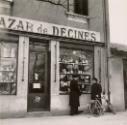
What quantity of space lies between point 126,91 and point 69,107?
403cm

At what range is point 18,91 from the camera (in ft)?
37.5

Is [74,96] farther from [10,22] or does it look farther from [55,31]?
[10,22]

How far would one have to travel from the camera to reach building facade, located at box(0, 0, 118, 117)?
11.4 m

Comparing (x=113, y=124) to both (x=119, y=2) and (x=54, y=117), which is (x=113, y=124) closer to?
(x=54, y=117)

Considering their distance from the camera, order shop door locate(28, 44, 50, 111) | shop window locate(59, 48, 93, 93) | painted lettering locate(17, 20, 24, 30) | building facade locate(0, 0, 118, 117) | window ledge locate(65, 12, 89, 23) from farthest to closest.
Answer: window ledge locate(65, 12, 89, 23) < shop window locate(59, 48, 93, 93) < shop door locate(28, 44, 50, 111) < painted lettering locate(17, 20, 24, 30) < building facade locate(0, 0, 118, 117)

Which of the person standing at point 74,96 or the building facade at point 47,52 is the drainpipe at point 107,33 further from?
the person standing at point 74,96

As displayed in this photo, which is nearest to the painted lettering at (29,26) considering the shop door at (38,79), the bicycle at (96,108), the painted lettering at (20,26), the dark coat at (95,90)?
the painted lettering at (20,26)

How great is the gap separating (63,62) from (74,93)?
1521 mm

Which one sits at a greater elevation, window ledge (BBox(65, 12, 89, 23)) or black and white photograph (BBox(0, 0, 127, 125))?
window ledge (BBox(65, 12, 89, 23))

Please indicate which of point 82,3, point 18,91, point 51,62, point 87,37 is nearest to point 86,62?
point 87,37

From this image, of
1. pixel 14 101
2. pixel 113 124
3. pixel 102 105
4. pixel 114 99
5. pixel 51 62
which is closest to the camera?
pixel 113 124

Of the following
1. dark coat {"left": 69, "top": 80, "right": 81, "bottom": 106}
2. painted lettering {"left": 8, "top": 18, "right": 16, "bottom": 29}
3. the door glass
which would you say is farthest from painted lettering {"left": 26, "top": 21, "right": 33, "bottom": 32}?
dark coat {"left": 69, "top": 80, "right": 81, "bottom": 106}

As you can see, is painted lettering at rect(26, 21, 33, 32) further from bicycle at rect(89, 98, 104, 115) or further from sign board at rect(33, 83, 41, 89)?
bicycle at rect(89, 98, 104, 115)

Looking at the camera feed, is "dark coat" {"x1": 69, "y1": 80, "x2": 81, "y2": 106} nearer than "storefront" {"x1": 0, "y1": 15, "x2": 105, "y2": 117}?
No
